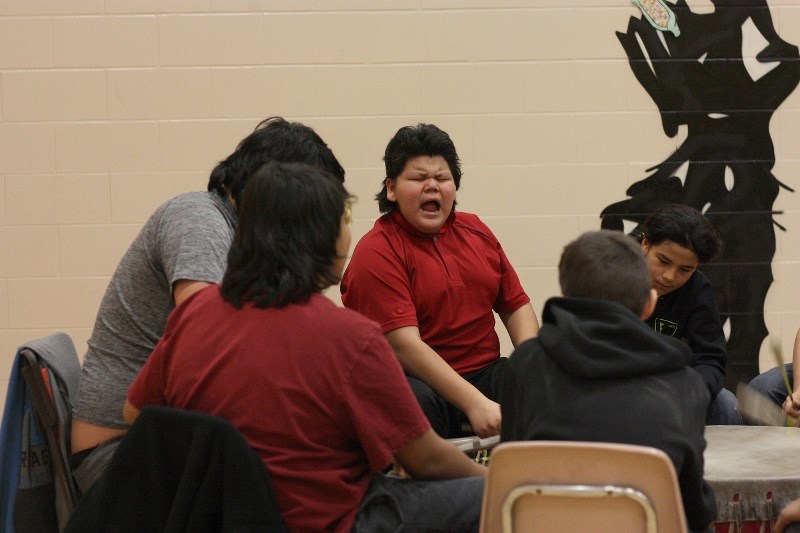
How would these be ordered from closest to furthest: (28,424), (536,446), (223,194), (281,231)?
1. (536,446)
2. (281,231)
3. (28,424)
4. (223,194)

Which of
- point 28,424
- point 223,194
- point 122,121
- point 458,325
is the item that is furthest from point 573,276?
point 122,121

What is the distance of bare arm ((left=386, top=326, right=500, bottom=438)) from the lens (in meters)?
2.62

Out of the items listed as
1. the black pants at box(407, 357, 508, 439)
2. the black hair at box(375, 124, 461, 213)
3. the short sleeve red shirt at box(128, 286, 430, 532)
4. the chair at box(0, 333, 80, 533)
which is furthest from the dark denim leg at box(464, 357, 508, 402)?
the chair at box(0, 333, 80, 533)

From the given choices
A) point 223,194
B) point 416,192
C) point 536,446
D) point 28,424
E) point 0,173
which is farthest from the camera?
point 0,173

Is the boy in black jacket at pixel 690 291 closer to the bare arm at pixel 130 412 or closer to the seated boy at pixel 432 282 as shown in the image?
the seated boy at pixel 432 282

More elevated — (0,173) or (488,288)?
(0,173)

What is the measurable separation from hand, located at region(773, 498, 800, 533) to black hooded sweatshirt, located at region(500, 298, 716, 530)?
183mm

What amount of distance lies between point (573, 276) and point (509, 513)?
0.50 metres

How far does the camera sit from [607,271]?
6.03 ft

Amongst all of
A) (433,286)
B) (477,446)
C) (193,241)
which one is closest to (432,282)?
(433,286)

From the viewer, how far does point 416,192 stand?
2.91 metres

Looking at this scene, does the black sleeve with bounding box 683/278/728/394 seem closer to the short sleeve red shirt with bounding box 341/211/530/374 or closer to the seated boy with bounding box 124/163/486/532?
the short sleeve red shirt with bounding box 341/211/530/374

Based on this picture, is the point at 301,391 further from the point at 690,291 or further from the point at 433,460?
the point at 690,291

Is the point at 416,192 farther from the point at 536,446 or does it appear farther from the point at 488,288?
the point at 536,446
